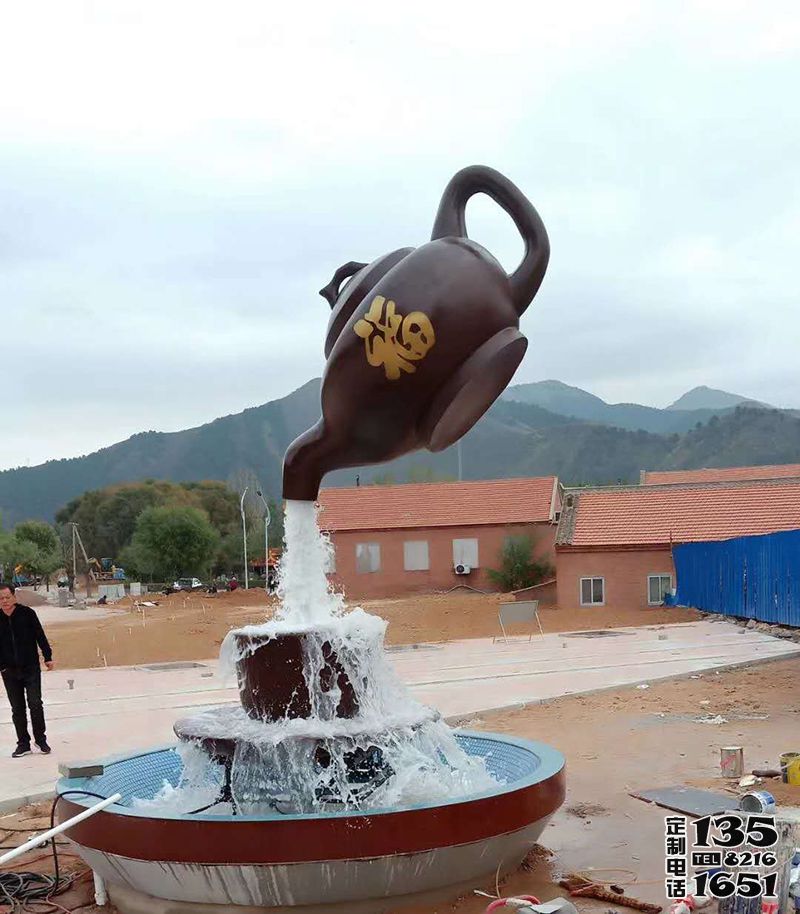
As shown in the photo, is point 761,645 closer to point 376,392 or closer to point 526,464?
point 376,392

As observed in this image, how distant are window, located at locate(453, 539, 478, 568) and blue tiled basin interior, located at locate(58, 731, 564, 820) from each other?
2451 cm

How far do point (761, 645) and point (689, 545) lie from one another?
7374 millimetres

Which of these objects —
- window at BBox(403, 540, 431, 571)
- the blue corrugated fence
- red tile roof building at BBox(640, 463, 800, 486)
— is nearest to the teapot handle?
the blue corrugated fence

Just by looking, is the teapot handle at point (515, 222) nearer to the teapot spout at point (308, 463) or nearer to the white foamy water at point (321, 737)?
the teapot spout at point (308, 463)

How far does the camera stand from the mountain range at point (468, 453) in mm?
114062

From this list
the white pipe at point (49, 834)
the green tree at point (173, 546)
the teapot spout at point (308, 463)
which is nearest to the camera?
the white pipe at point (49, 834)

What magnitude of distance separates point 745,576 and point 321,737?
17.0 m

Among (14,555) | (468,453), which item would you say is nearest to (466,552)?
(14,555)

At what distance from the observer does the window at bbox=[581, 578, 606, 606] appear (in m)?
25.8

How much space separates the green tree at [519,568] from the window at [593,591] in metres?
4.01

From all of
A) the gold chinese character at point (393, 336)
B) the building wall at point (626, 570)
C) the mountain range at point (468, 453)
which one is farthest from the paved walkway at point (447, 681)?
the mountain range at point (468, 453)

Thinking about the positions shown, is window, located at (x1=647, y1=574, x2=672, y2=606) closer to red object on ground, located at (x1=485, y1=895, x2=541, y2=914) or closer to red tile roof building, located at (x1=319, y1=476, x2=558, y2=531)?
red tile roof building, located at (x1=319, y1=476, x2=558, y2=531)

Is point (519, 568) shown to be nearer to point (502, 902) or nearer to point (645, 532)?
point (645, 532)

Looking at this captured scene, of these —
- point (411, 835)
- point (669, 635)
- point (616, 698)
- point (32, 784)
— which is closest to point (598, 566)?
point (669, 635)
